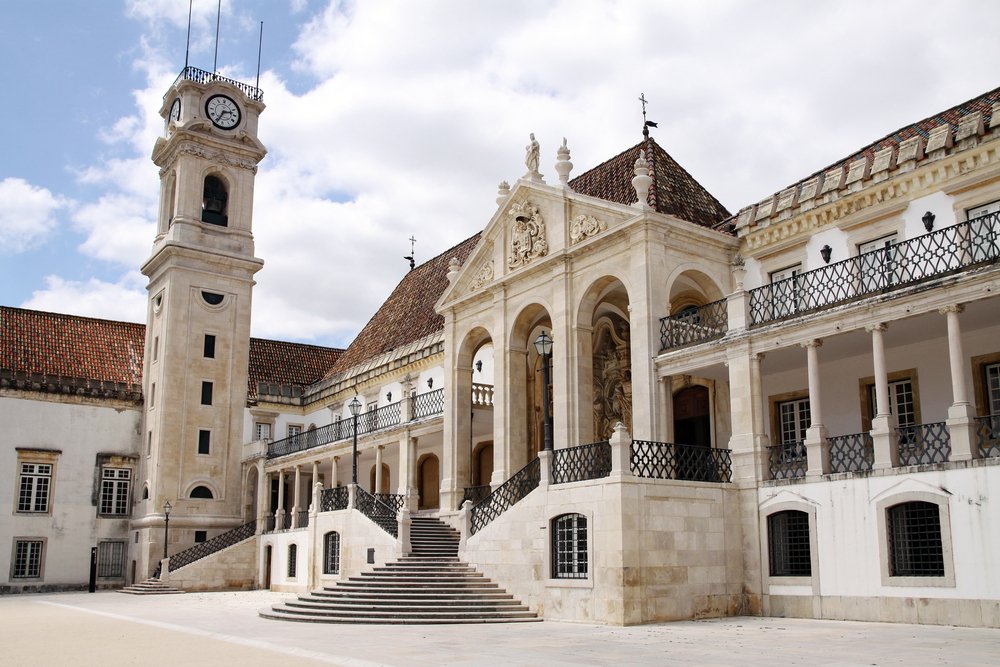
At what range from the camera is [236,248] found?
136 feet

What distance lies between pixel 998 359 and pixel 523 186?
39.7 ft

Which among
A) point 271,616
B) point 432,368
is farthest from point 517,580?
point 432,368

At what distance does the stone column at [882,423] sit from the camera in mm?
15938

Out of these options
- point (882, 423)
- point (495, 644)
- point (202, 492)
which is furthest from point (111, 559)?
point (882, 423)

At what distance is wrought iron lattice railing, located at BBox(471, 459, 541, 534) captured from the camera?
66.5 ft

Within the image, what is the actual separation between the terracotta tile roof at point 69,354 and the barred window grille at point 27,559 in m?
6.05

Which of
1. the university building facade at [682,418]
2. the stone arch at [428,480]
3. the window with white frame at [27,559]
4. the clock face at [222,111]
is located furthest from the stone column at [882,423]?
the clock face at [222,111]

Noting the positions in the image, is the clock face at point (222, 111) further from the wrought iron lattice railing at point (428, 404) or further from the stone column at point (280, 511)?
the wrought iron lattice railing at point (428, 404)

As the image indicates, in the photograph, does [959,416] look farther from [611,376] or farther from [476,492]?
[476,492]

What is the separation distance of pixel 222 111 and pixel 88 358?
1236 centimetres

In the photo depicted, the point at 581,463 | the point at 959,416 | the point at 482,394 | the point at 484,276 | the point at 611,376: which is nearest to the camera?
the point at 959,416

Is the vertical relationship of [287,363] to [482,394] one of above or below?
above

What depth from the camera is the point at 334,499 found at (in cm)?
2692

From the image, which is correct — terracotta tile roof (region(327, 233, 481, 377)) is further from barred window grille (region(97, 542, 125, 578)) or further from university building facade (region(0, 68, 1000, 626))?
barred window grille (region(97, 542, 125, 578))
